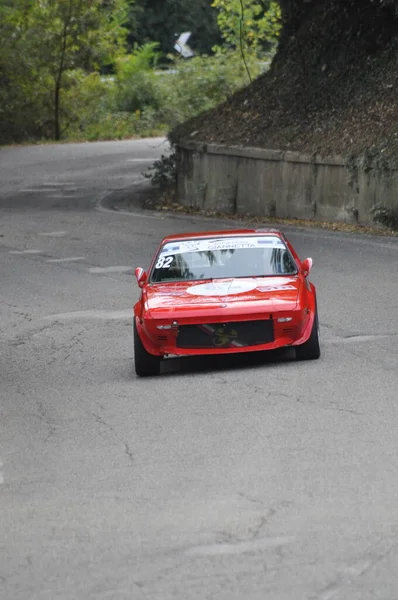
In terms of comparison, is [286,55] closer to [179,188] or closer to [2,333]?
[179,188]

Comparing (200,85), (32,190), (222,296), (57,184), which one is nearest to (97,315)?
(222,296)

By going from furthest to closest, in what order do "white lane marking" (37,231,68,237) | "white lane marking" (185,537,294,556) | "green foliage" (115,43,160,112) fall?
"green foliage" (115,43,160,112), "white lane marking" (37,231,68,237), "white lane marking" (185,537,294,556)

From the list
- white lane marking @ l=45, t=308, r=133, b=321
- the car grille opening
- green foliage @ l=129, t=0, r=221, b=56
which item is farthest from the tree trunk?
the car grille opening

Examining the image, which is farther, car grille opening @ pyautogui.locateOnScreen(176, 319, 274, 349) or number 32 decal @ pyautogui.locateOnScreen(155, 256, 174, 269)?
number 32 decal @ pyautogui.locateOnScreen(155, 256, 174, 269)

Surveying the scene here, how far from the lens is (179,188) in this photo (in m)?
31.4

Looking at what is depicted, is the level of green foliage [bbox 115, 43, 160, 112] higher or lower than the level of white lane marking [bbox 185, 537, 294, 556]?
lower

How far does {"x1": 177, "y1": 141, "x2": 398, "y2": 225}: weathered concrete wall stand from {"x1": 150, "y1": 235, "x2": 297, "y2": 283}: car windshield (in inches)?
448

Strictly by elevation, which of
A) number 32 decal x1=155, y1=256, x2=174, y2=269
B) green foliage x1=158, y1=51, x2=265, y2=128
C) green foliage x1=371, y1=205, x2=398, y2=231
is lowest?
green foliage x1=158, y1=51, x2=265, y2=128

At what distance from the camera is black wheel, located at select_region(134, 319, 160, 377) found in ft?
38.9

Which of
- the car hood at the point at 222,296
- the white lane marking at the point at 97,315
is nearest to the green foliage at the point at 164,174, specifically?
the white lane marking at the point at 97,315

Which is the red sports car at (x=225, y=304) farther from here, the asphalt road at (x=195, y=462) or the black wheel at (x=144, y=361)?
the asphalt road at (x=195, y=462)

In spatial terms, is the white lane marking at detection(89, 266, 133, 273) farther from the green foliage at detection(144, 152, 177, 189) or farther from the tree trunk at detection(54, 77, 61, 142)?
the tree trunk at detection(54, 77, 61, 142)

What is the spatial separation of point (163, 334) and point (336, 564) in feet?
19.3

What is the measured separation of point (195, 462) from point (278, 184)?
19.1 meters
